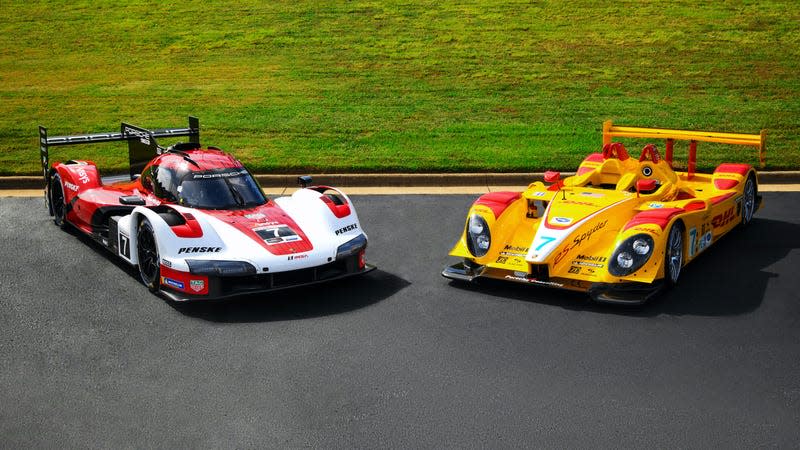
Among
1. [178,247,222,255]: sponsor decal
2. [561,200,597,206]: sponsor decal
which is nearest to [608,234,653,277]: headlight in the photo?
[561,200,597,206]: sponsor decal

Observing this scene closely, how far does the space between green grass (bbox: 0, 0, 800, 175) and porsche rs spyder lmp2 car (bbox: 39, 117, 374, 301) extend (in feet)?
16.2

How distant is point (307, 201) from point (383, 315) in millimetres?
2125

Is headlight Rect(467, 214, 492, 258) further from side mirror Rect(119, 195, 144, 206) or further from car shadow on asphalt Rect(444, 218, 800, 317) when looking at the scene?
side mirror Rect(119, 195, 144, 206)

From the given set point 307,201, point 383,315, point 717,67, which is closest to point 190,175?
point 307,201

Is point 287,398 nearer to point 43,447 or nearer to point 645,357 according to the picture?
point 43,447

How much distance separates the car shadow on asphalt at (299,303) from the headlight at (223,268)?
16.5 inches

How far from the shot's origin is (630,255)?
9.82 m

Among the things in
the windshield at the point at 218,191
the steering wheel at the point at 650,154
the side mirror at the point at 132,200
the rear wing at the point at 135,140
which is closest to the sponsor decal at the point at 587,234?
the steering wheel at the point at 650,154

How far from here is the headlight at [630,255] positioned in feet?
32.0

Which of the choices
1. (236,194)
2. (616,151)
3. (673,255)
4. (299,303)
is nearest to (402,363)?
(299,303)

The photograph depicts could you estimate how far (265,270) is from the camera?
980 cm

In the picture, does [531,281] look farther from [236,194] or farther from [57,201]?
[57,201]

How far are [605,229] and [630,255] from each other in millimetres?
608

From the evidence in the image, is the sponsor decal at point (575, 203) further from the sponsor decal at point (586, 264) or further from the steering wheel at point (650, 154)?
the steering wheel at point (650, 154)
